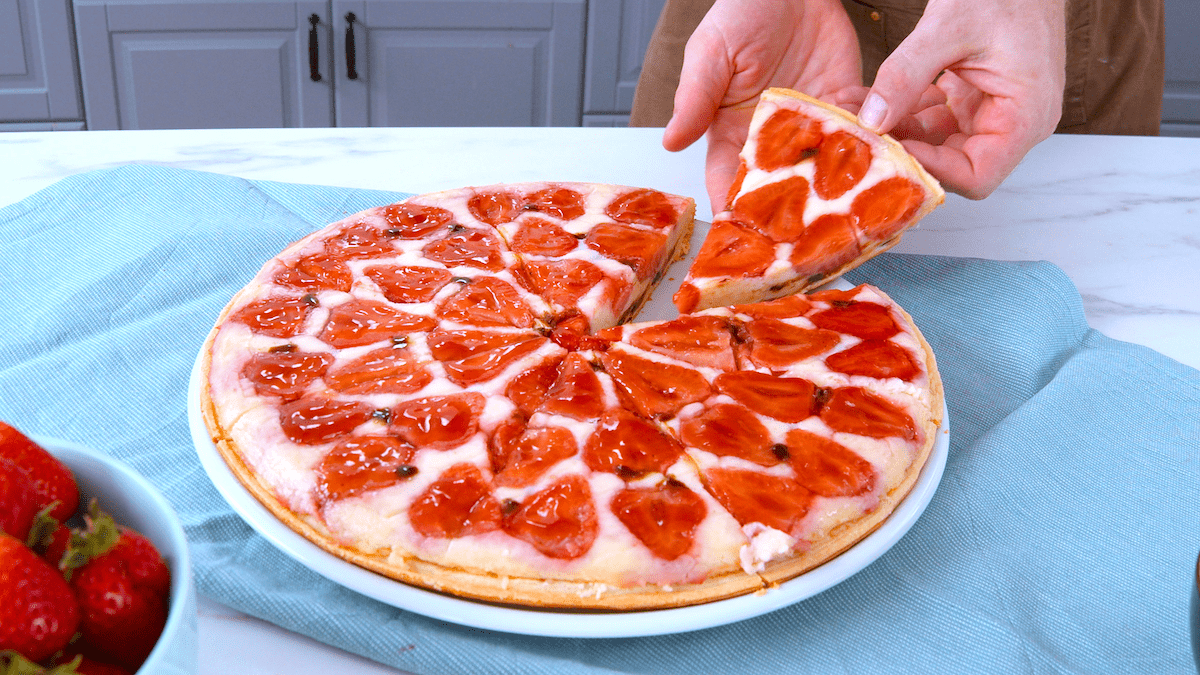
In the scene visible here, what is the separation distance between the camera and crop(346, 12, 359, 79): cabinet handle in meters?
3.72

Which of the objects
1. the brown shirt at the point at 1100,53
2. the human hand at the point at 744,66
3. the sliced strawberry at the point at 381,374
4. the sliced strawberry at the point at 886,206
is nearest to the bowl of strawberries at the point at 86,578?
the sliced strawberry at the point at 381,374

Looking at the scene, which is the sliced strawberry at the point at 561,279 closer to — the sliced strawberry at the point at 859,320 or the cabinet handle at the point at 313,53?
the sliced strawberry at the point at 859,320

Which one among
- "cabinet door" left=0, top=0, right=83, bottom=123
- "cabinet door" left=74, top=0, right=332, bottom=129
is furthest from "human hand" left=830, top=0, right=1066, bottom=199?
"cabinet door" left=0, top=0, right=83, bottom=123

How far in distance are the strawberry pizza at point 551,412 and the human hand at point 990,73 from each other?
496mm

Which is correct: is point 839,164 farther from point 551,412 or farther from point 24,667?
point 24,667

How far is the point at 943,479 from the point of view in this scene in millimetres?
1357

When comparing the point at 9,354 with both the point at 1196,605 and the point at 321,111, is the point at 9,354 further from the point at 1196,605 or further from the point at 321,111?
the point at 321,111

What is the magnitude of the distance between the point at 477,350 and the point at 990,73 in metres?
1.22

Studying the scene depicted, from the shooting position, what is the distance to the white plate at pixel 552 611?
100cm

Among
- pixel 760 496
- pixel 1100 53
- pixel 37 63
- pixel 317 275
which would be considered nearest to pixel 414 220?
pixel 317 275

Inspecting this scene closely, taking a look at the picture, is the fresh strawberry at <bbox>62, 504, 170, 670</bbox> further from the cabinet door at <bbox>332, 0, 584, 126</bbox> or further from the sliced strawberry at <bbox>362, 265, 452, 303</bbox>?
the cabinet door at <bbox>332, 0, 584, 126</bbox>

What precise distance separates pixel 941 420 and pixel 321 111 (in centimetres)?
322

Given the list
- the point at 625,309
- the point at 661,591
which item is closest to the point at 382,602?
the point at 661,591

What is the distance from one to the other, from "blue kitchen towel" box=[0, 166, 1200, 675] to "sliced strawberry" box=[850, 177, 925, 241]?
21 centimetres
